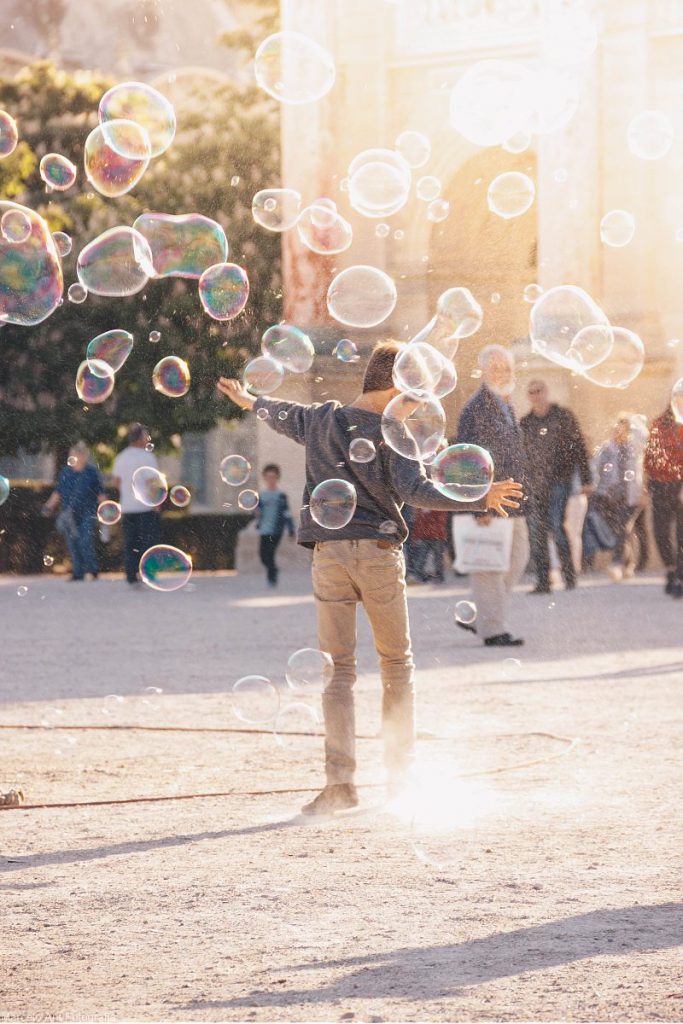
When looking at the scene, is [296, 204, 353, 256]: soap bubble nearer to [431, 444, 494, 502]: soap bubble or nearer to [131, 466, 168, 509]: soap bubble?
[131, 466, 168, 509]: soap bubble

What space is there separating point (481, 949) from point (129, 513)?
13.2m

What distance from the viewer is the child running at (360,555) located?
6016mm

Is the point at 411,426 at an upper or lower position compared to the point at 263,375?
lower

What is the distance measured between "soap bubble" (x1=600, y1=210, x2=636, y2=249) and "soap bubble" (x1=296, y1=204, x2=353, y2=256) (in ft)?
28.0

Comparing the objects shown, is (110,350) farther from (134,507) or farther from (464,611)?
(134,507)

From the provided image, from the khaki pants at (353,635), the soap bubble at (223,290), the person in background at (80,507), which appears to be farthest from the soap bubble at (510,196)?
the person in background at (80,507)

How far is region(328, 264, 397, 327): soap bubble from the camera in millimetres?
7668

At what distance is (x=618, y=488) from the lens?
55.9ft

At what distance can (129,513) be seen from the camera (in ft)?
56.4

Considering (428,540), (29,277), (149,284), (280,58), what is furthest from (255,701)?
(149,284)

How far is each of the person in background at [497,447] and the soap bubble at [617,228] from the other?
6.90 meters

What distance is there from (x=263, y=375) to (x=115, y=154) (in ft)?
5.33

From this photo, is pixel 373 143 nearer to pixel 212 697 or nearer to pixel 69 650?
pixel 69 650

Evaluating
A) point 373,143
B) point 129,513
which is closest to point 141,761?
point 129,513
